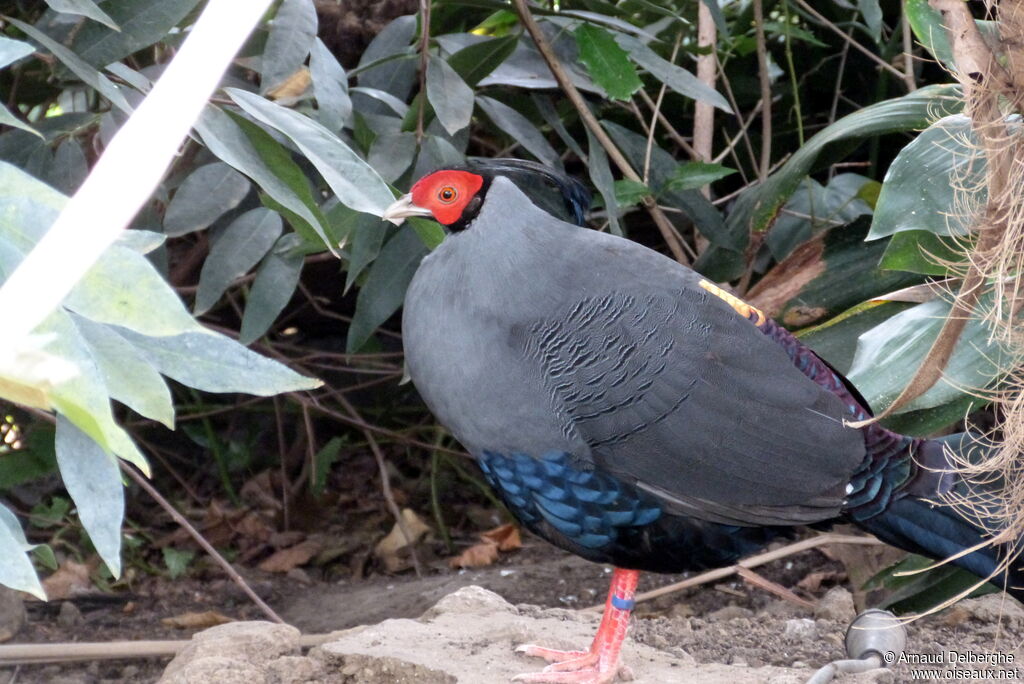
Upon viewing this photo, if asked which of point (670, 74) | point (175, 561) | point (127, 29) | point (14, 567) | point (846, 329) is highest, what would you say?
point (127, 29)

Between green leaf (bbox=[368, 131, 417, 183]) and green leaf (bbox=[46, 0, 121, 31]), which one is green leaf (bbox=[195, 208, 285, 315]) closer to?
green leaf (bbox=[368, 131, 417, 183])

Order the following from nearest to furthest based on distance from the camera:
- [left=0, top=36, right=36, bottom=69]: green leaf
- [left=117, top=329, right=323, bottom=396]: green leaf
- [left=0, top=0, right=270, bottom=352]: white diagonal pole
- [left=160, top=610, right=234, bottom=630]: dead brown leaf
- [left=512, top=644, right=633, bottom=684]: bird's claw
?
[left=0, top=0, right=270, bottom=352]: white diagonal pole, [left=0, top=36, right=36, bottom=69]: green leaf, [left=117, top=329, right=323, bottom=396]: green leaf, [left=512, top=644, right=633, bottom=684]: bird's claw, [left=160, top=610, right=234, bottom=630]: dead brown leaf

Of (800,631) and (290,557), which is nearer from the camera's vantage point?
(800,631)

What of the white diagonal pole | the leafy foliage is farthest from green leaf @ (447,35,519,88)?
the white diagonal pole

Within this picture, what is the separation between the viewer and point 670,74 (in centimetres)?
329

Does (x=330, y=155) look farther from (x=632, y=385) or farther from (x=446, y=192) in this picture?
(x=632, y=385)

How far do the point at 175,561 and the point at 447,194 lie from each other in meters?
2.25

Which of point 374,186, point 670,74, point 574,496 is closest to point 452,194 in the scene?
point 374,186

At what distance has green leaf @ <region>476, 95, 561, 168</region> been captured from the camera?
3281 millimetres

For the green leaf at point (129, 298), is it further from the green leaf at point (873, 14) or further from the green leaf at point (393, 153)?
the green leaf at point (873, 14)

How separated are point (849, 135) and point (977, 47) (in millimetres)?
1260

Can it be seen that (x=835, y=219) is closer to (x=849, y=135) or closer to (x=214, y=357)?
(x=849, y=135)

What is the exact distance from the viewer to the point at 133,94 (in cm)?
265

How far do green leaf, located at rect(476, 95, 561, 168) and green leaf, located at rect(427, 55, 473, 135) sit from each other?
0.36 m
